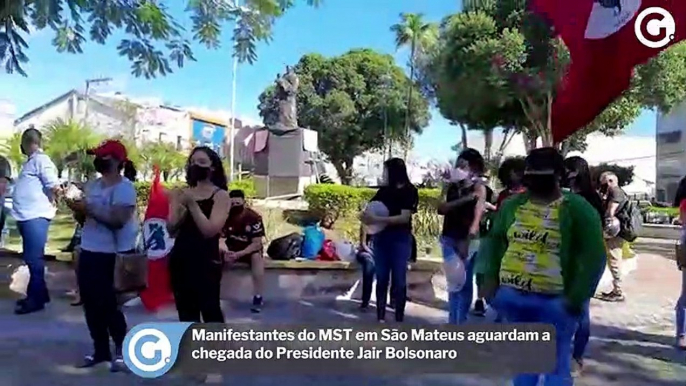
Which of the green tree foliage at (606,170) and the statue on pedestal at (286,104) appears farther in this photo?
the statue on pedestal at (286,104)

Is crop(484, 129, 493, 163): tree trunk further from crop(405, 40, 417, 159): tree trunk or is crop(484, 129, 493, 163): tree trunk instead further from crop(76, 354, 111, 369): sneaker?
crop(76, 354, 111, 369): sneaker

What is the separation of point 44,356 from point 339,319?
2.40 metres

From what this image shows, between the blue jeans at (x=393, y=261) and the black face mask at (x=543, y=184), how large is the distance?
2590 mm

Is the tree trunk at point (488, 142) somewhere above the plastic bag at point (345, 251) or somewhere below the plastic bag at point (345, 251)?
above

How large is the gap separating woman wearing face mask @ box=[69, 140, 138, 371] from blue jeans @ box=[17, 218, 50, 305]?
1823 millimetres

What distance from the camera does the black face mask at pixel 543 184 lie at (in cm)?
356

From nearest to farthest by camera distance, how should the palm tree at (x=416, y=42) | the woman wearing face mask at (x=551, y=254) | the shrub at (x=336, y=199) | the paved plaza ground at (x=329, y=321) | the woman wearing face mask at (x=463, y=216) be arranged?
the woman wearing face mask at (x=551, y=254), the paved plaza ground at (x=329, y=321), the woman wearing face mask at (x=463, y=216), the shrub at (x=336, y=199), the palm tree at (x=416, y=42)

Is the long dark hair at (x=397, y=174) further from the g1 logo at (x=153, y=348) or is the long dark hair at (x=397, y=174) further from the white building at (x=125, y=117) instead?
the white building at (x=125, y=117)

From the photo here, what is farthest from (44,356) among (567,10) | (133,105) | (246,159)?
(133,105)

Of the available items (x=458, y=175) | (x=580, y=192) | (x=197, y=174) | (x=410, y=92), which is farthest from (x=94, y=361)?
(x=410, y=92)

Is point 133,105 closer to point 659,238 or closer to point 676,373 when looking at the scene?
point 659,238

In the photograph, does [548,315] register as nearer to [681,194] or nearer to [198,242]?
[198,242]

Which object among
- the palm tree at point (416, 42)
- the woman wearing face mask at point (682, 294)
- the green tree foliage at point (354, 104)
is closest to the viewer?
the woman wearing face mask at point (682, 294)

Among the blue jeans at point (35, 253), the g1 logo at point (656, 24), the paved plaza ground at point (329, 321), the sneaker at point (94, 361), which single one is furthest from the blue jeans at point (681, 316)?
the blue jeans at point (35, 253)
